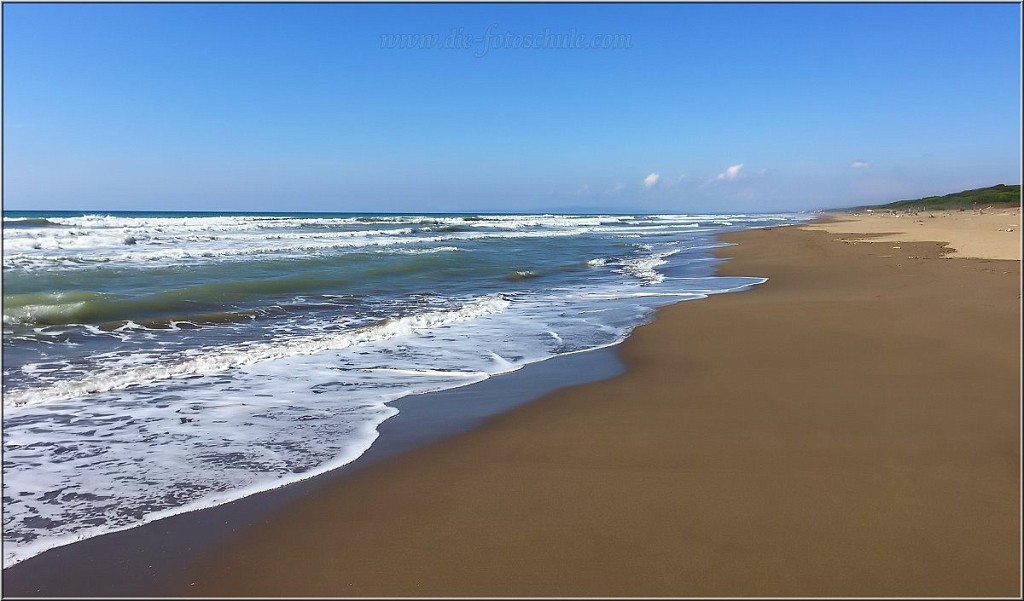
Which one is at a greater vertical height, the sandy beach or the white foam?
the white foam

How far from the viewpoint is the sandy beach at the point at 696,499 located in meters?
2.46

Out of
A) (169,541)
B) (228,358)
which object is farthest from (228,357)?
(169,541)

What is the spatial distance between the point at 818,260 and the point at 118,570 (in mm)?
16116

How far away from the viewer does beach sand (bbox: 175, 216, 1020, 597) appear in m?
2.46

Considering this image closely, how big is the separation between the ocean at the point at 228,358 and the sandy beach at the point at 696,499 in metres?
0.67

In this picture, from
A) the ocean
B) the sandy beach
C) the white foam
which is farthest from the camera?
the white foam

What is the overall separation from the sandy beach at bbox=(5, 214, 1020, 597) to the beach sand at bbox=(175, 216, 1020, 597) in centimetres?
1

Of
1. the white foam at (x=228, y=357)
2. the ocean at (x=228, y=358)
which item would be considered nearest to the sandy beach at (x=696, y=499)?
the ocean at (x=228, y=358)

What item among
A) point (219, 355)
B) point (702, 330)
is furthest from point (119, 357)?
point (702, 330)

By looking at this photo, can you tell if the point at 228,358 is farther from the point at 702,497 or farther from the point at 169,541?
the point at 702,497

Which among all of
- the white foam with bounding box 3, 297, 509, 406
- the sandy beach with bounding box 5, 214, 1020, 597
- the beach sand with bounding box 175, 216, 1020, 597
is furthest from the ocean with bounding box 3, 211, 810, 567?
the beach sand with bounding box 175, 216, 1020, 597

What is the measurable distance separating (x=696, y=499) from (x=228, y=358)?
17.2 feet

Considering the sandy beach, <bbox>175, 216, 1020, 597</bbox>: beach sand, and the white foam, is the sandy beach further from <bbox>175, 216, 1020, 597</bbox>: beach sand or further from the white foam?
the white foam

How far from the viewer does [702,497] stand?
121 inches
